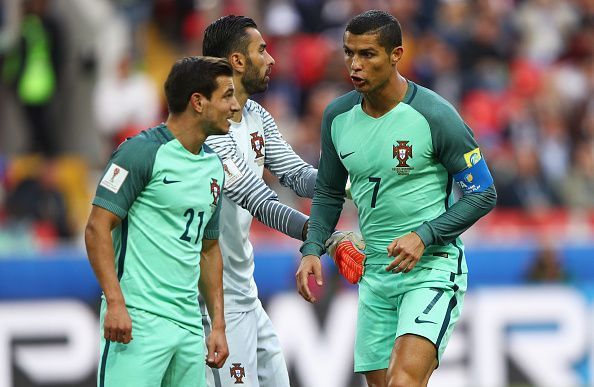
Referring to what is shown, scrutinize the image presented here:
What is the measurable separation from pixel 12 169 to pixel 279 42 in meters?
3.74

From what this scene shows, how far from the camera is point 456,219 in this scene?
7133mm

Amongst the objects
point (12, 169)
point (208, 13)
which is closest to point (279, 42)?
point (208, 13)

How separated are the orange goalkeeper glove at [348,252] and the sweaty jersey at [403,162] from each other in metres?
0.07

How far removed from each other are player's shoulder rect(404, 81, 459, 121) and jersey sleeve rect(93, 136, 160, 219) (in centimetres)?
146

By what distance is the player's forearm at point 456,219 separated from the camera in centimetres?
707

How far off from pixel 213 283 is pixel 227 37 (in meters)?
1.47

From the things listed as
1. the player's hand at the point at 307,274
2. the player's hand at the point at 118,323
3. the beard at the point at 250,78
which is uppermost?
the beard at the point at 250,78

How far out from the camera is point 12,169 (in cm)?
1495

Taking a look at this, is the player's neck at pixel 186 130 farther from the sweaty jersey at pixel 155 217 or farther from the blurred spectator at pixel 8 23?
the blurred spectator at pixel 8 23

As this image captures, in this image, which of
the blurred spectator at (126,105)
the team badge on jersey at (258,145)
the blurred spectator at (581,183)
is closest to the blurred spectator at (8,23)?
the blurred spectator at (126,105)

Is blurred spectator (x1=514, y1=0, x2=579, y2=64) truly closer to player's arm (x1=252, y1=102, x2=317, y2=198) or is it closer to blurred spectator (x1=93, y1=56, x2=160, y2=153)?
blurred spectator (x1=93, y1=56, x2=160, y2=153)

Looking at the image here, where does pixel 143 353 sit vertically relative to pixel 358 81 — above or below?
below

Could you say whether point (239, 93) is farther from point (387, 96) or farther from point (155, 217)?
point (155, 217)

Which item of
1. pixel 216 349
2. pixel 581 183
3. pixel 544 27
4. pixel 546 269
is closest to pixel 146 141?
pixel 216 349
